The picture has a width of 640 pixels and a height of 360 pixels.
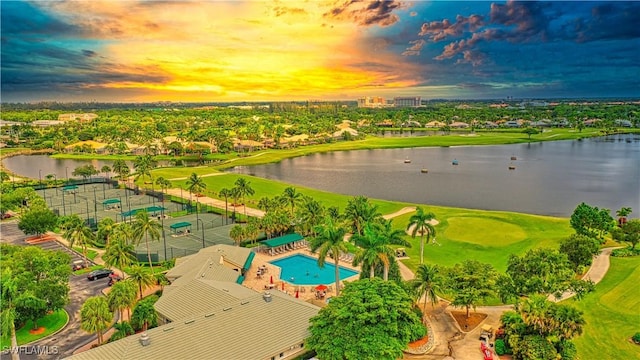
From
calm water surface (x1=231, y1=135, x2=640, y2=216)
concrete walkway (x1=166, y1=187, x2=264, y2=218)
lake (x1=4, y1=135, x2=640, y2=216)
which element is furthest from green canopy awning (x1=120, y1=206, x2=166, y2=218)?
lake (x1=4, y1=135, x2=640, y2=216)

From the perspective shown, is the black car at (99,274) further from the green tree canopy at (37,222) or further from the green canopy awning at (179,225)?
the green tree canopy at (37,222)

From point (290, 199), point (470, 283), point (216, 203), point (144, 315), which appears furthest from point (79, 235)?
A: point (470, 283)

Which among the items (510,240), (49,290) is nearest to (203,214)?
(49,290)

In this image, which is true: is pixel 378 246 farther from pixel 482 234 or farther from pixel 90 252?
pixel 90 252

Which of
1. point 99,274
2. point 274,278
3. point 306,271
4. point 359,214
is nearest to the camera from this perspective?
point 99,274

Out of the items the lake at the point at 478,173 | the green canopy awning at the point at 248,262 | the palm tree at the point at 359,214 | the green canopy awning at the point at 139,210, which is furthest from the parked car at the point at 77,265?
the lake at the point at 478,173

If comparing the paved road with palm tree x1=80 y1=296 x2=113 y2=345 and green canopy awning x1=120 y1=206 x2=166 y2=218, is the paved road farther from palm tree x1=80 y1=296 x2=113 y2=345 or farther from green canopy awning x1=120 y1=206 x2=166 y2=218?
green canopy awning x1=120 y1=206 x2=166 y2=218
